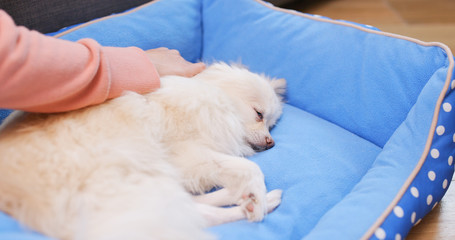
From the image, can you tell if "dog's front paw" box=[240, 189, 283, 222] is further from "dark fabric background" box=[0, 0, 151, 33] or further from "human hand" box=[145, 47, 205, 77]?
"dark fabric background" box=[0, 0, 151, 33]

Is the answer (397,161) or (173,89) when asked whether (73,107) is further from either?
(397,161)

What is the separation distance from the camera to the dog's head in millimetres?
1371

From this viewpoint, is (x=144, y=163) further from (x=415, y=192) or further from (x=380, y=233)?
(x=415, y=192)

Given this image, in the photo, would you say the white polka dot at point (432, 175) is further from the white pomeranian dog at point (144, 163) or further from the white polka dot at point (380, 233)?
the white pomeranian dog at point (144, 163)

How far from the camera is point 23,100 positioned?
0.93 m

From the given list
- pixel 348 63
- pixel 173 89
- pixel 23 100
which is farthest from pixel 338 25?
pixel 23 100

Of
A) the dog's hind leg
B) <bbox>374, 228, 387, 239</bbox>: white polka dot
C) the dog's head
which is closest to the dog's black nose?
the dog's head

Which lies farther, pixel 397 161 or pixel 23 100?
pixel 397 161

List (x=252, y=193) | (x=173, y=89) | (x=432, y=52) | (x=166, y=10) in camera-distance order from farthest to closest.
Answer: (x=166, y=10), (x=432, y=52), (x=173, y=89), (x=252, y=193)

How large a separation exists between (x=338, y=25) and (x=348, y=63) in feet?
0.60

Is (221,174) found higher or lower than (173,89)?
lower

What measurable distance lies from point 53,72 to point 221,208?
1.89 feet

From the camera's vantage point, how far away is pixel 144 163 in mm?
1008

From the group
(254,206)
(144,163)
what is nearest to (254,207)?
(254,206)
